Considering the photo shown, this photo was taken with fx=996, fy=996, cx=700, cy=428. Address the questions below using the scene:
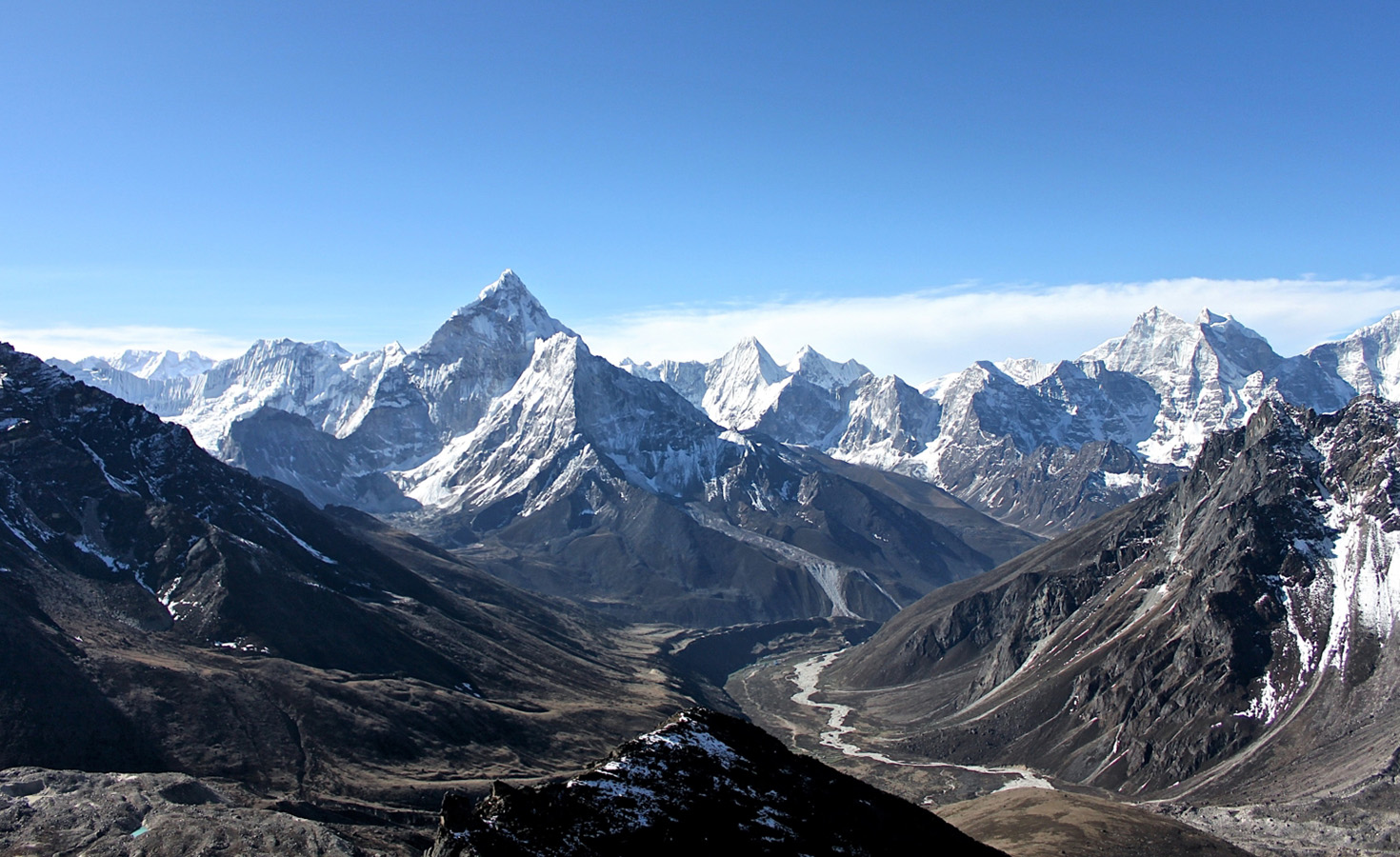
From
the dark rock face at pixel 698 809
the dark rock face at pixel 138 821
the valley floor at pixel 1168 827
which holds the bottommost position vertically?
the dark rock face at pixel 138 821

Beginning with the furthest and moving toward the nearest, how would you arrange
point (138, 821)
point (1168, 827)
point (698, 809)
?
point (1168, 827) → point (138, 821) → point (698, 809)

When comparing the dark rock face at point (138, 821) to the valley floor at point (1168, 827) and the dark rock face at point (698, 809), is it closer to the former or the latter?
the dark rock face at point (698, 809)

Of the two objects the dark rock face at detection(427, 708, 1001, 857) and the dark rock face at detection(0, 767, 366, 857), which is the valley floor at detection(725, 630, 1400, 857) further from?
the dark rock face at detection(0, 767, 366, 857)

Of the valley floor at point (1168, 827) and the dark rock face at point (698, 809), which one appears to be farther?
the valley floor at point (1168, 827)

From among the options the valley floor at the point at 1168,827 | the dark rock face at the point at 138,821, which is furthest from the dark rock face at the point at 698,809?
the dark rock face at the point at 138,821

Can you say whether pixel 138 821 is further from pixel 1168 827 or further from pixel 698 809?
pixel 1168 827

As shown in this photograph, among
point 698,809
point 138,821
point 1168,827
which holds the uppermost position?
point 698,809

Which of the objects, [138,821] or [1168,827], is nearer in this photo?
[138,821]

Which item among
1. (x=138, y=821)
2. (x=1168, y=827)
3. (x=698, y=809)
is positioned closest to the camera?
(x=698, y=809)

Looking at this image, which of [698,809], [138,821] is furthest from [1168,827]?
[138,821]

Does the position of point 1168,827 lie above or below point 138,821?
above
